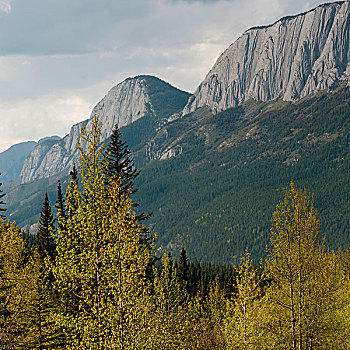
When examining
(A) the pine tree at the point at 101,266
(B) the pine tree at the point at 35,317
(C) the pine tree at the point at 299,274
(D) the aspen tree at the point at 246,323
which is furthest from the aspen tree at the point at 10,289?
(C) the pine tree at the point at 299,274

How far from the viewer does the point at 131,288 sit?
15.7 metres

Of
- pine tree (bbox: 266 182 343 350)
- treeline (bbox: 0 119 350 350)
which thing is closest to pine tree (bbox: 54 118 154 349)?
treeline (bbox: 0 119 350 350)

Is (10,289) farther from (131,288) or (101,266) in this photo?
(131,288)

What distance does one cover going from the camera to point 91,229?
707 inches

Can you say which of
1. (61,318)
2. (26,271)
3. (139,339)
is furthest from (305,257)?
(26,271)

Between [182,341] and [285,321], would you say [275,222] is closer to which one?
[285,321]

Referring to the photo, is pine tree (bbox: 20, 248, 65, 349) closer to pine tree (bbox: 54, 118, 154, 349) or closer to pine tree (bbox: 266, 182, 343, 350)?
pine tree (bbox: 54, 118, 154, 349)

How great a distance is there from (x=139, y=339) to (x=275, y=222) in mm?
13518

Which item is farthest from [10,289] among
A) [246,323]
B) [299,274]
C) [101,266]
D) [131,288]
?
[299,274]

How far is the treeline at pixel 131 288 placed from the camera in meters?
15.9

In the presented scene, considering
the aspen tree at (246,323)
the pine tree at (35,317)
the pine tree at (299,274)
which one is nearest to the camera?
the pine tree at (299,274)

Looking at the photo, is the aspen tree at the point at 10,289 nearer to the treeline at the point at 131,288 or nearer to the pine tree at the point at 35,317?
the treeline at the point at 131,288

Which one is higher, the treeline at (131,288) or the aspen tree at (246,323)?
the treeline at (131,288)

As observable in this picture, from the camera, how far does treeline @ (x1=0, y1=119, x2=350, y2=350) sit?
→ 1594cm
